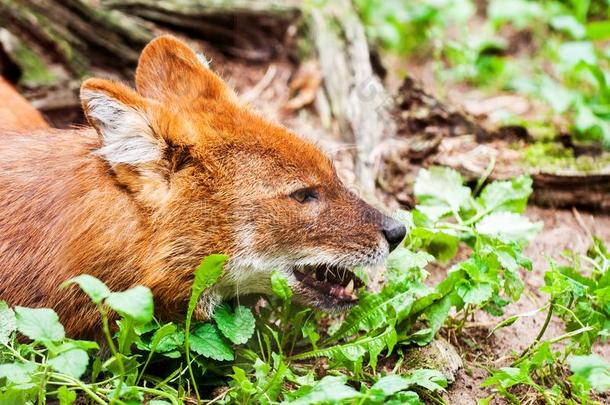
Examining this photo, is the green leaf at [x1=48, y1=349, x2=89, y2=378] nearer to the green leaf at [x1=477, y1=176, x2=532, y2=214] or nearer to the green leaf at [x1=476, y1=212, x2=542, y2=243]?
the green leaf at [x1=476, y1=212, x2=542, y2=243]

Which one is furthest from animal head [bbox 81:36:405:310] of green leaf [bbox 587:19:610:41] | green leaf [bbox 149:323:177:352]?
green leaf [bbox 587:19:610:41]

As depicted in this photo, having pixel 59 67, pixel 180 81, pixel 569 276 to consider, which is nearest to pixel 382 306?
pixel 569 276

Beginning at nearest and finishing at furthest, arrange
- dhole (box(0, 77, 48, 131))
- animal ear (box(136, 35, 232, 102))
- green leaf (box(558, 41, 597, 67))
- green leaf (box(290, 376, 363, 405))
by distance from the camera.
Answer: green leaf (box(290, 376, 363, 405)) < animal ear (box(136, 35, 232, 102)) < dhole (box(0, 77, 48, 131)) < green leaf (box(558, 41, 597, 67))

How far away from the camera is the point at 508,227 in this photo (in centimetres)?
470

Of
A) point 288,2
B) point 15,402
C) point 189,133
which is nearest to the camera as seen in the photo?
point 15,402

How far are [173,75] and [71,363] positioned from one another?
7.00ft

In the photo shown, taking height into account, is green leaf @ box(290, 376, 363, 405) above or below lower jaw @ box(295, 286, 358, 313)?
above

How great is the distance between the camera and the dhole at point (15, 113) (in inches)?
210

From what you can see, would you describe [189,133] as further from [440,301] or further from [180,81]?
[440,301]

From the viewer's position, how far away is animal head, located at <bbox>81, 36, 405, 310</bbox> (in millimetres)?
4023

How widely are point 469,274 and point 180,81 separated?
6.56ft

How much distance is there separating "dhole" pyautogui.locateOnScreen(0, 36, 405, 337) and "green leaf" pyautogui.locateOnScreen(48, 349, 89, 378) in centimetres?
87

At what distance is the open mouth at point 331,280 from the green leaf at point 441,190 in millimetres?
754

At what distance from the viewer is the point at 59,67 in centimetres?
710
